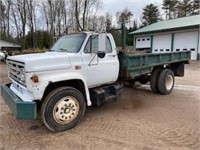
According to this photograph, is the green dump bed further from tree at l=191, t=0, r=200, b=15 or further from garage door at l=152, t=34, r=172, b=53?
tree at l=191, t=0, r=200, b=15

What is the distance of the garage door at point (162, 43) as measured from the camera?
2477 cm

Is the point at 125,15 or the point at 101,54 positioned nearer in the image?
the point at 101,54

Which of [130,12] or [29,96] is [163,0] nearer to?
[130,12]

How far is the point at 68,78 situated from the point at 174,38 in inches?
882

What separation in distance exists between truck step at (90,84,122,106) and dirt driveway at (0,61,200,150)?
1.38 feet

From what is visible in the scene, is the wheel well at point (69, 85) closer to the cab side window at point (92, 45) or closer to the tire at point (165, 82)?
the cab side window at point (92, 45)

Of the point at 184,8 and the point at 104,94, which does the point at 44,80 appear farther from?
the point at 184,8

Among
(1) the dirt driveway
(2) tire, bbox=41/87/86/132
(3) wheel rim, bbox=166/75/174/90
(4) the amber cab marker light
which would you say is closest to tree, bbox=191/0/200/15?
(3) wheel rim, bbox=166/75/174/90

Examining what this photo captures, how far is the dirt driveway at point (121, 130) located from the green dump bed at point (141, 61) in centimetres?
103

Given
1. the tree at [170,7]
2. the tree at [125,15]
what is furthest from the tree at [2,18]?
the tree at [170,7]

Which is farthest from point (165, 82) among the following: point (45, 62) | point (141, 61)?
point (45, 62)

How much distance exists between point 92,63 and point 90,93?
0.79 metres

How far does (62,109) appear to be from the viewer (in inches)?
168

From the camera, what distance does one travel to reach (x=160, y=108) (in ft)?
19.1
